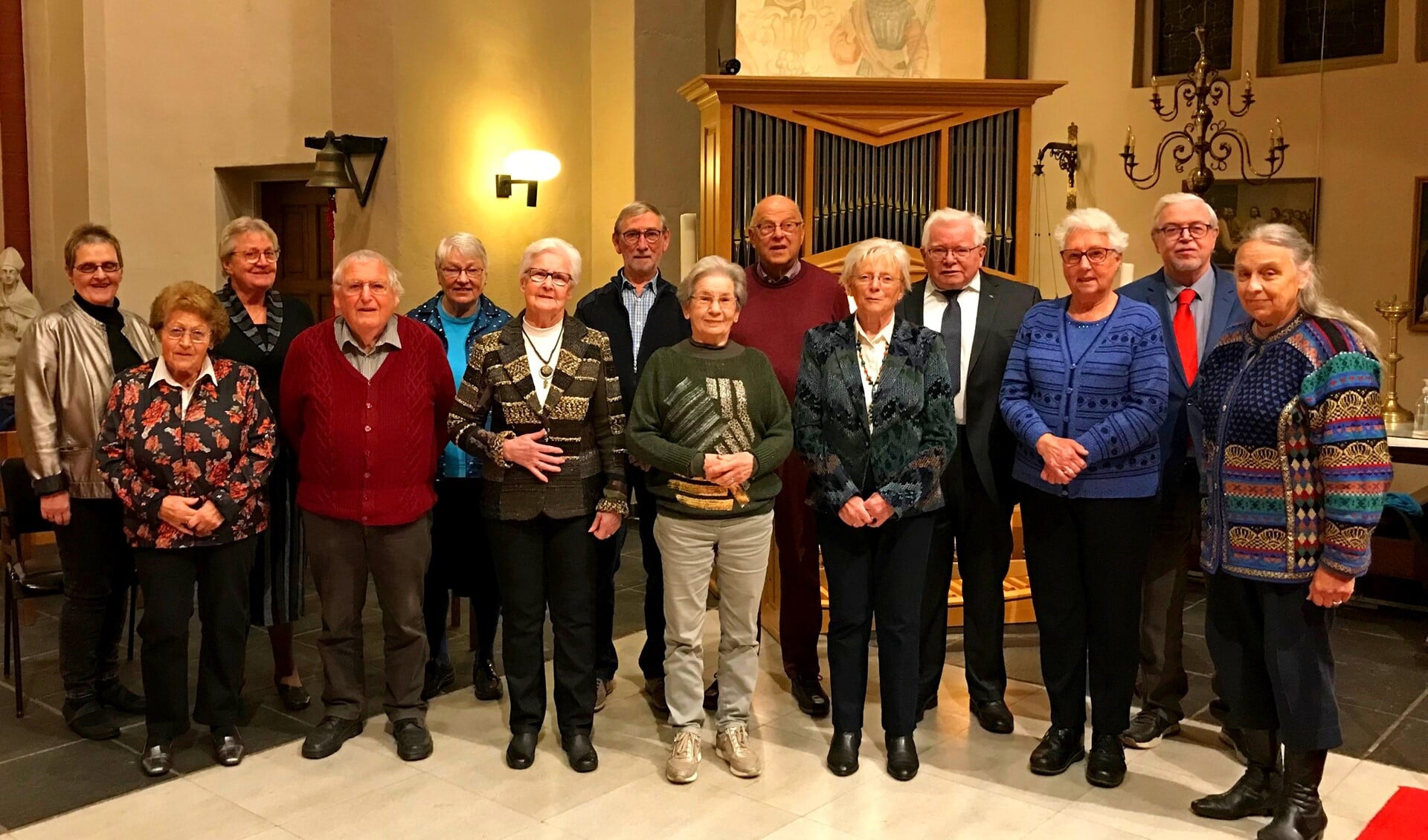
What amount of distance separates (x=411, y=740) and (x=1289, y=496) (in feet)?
7.97

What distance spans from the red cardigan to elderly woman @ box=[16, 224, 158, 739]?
2.01 ft

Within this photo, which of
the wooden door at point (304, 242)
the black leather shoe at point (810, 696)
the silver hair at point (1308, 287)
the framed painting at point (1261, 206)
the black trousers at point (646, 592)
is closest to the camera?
the silver hair at point (1308, 287)

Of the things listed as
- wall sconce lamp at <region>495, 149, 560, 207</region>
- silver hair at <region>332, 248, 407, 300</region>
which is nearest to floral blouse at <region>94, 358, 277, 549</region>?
silver hair at <region>332, 248, 407, 300</region>

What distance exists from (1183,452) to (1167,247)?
0.60 meters

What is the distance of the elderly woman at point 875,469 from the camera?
10.6 feet

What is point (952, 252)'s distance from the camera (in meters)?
3.54

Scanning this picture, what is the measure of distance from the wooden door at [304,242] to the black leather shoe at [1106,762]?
216 inches

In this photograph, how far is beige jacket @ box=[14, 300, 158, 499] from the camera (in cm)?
351

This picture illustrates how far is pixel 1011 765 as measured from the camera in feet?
11.3

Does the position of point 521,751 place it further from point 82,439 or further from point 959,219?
point 959,219

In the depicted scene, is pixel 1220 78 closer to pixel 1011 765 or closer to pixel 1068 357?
pixel 1068 357

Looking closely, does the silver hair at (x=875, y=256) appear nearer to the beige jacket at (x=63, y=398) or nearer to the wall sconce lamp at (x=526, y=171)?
the beige jacket at (x=63, y=398)

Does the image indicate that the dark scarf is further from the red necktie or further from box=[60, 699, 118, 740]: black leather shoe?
the red necktie

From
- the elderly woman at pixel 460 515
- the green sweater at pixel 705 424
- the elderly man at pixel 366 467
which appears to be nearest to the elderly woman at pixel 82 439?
the elderly man at pixel 366 467
